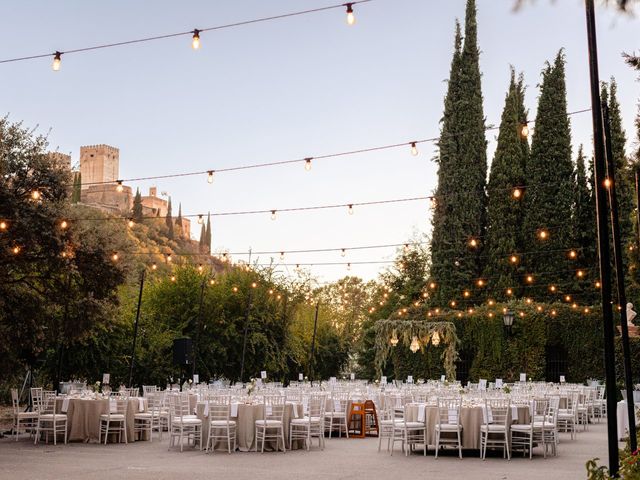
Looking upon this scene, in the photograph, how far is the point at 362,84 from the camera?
18859 mm

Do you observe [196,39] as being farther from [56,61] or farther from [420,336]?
[420,336]

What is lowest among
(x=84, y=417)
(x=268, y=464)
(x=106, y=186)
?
(x=268, y=464)

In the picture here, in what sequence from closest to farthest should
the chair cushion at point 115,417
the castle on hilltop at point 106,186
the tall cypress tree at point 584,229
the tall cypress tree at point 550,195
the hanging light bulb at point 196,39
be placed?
1. the hanging light bulb at point 196,39
2. the chair cushion at point 115,417
3. the tall cypress tree at point 584,229
4. the tall cypress tree at point 550,195
5. the castle on hilltop at point 106,186

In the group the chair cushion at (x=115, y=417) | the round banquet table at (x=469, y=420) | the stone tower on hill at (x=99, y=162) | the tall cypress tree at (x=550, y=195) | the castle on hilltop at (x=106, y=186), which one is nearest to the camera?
the round banquet table at (x=469, y=420)

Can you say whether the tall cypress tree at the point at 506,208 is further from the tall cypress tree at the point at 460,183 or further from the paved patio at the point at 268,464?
the paved patio at the point at 268,464

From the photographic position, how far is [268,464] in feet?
38.2

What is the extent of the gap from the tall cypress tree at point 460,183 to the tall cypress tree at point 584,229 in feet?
13.1

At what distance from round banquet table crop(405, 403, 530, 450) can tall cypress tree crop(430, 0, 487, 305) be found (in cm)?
2335

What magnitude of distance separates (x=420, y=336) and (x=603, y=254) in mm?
24702

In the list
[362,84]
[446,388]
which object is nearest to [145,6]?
[362,84]

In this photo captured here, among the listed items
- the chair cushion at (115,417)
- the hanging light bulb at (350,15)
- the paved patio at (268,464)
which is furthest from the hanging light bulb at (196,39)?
the chair cushion at (115,417)

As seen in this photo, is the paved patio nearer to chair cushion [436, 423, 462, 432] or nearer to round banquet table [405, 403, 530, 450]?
round banquet table [405, 403, 530, 450]

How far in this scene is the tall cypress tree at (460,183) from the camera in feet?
121

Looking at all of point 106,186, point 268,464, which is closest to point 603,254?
point 268,464
